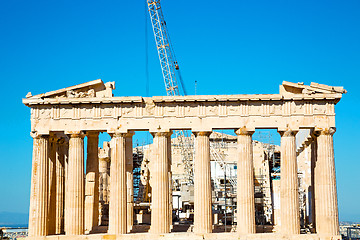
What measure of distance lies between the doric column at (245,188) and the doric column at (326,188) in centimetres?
507

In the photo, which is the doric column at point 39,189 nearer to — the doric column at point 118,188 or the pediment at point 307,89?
the doric column at point 118,188

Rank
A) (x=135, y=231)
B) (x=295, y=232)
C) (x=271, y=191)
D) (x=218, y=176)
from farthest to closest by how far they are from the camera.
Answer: (x=218, y=176)
(x=271, y=191)
(x=135, y=231)
(x=295, y=232)

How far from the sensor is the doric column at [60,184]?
49719mm

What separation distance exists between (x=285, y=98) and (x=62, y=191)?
Result: 20448 millimetres

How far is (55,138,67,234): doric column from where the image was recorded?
49.7 metres

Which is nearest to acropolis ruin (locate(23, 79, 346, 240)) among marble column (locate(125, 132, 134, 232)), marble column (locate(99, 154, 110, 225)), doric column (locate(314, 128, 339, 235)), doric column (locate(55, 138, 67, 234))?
doric column (locate(314, 128, 339, 235))

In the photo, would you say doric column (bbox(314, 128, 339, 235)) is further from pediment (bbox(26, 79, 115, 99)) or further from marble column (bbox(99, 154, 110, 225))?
marble column (bbox(99, 154, 110, 225))

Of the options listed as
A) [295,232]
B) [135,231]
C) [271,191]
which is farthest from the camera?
[271,191]

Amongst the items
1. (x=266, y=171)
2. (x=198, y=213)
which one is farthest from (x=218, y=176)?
(x=198, y=213)

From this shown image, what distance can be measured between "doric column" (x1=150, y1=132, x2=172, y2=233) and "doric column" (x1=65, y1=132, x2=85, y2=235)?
18.7 ft

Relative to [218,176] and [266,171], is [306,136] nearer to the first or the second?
[266,171]

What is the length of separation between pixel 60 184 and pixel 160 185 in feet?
32.0

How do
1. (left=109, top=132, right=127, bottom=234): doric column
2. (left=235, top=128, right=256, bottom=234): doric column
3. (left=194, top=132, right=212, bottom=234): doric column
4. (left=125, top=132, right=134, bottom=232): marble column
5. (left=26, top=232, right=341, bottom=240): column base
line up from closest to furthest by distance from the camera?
1. (left=26, top=232, right=341, bottom=240): column base
2. (left=235, top=128, right=256, bottom=234): doric column
3. (left=194, top=132, right=212, bottom=234): doric column
4. (left=109, top=132, right=127, bottom=234): doric column
5. (left=125, top=132, right=134, bottom=232): marble column

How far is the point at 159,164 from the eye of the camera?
46.1 meters
